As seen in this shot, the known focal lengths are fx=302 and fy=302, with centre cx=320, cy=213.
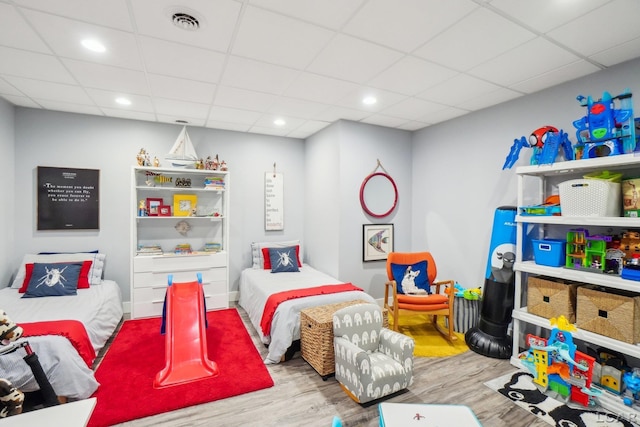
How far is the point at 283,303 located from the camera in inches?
124

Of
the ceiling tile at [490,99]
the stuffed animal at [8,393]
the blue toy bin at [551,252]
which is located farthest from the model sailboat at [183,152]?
the blue toy bin at [551,252]

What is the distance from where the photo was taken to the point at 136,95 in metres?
3.37

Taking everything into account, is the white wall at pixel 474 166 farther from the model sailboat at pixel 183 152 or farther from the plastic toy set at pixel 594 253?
the model sailboat at pixel 183 152

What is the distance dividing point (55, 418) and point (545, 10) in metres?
3.25

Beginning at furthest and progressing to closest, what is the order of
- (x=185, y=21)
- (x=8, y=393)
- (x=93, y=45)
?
(x=93, y=45) → (x=185, y=21) → (x=8, y=393)

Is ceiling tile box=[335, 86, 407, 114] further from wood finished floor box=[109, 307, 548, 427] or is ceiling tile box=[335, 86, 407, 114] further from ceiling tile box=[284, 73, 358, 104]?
wood finished floor box=[109, 307, 548, 427]

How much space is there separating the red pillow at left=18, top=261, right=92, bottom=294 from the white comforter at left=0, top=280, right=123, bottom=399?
75 millimetres

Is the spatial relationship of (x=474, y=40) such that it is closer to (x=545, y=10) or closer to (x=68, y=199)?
(x=545, y=10)

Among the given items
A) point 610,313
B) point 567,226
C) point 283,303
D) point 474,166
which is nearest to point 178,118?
point 283,303

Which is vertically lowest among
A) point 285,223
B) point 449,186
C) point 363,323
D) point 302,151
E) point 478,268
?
point 363,323

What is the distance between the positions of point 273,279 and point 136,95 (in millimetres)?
2732

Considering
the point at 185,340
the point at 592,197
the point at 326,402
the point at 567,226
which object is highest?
the point at 592,197

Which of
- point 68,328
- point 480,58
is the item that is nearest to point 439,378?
point 480,58

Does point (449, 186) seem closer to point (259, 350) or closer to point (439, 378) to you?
point (439, 378)
